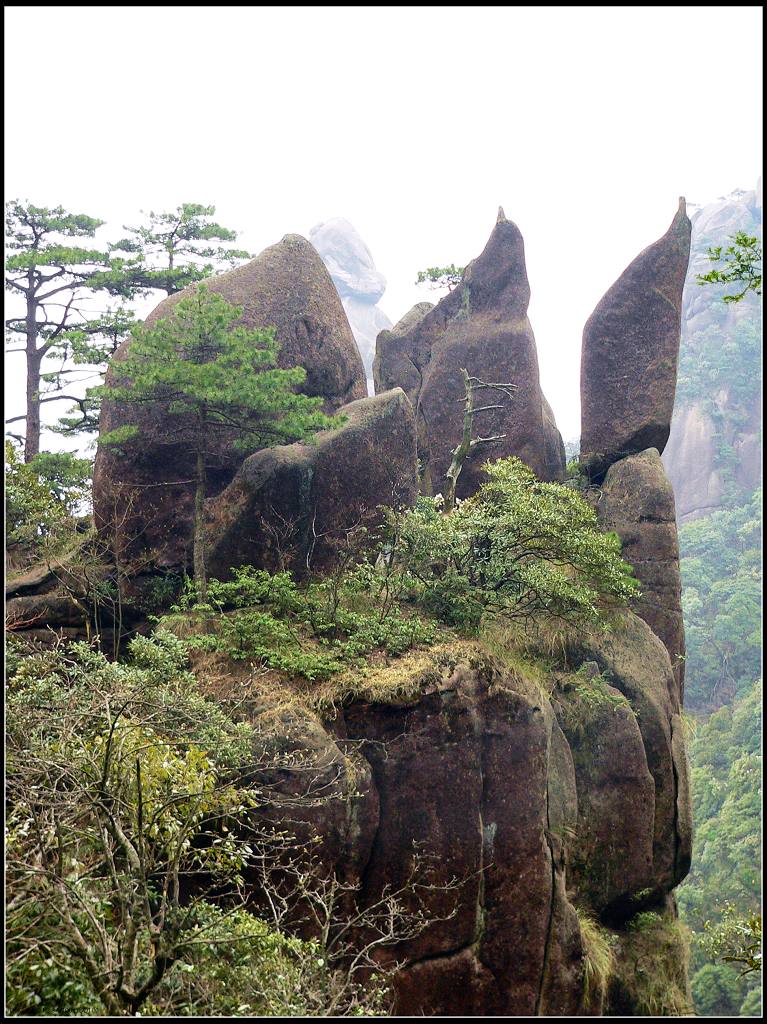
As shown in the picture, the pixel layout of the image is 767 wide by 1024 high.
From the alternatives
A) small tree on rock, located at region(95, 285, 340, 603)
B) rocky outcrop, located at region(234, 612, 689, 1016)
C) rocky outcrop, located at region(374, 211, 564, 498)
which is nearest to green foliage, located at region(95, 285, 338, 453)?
small tree on rock, located at region(95, 285, 340, 603)

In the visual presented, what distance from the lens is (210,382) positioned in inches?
439

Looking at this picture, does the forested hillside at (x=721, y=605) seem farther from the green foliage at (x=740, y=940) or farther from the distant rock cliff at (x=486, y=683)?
the distant rock cliff at (x=486, y=683)

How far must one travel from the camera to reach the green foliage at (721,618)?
3534 cm

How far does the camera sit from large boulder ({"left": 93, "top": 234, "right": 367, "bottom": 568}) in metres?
13.0

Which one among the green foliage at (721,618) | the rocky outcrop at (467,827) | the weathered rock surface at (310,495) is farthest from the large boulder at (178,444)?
the green foliage at (721,618)

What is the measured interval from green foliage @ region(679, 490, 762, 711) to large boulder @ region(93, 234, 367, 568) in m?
25.8

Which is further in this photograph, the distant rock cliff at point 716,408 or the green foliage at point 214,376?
the distant rock cliff at point 716,408

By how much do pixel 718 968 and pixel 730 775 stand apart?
26.9 feet

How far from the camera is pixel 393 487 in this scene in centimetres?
1290

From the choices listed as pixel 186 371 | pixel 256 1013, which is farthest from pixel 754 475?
pixel 256 1013

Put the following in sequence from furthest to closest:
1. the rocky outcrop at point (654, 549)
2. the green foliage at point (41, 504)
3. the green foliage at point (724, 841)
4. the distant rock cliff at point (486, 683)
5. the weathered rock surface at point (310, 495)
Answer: the green foliage at point (724, 841) → the rocky outcrop at point (654, 549) → the green foliage at point (41, 504) → the weathered rock surface at point (310, 495) → the distant rock cliff at point (486, 683)

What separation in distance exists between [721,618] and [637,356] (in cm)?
2150

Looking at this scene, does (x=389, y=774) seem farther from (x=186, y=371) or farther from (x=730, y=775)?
(x=730, y=775)

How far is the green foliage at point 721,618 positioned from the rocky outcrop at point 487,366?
21.4 meters
